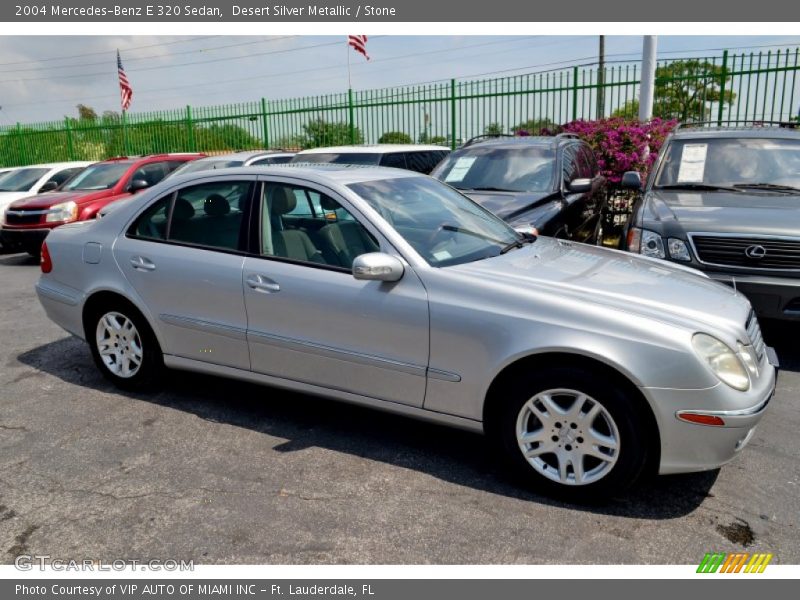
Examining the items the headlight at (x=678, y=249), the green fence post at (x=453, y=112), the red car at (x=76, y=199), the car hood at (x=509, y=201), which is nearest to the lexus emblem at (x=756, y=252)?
the headlight at (x=678, y=249)

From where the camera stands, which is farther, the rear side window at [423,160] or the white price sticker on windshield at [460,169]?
Result: the rear side window at [423,160]

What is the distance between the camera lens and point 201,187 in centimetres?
451

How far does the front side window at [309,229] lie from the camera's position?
386 centimetres

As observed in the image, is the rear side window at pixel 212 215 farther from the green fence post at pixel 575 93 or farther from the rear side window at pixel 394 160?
the green fence post at pixel 575 93

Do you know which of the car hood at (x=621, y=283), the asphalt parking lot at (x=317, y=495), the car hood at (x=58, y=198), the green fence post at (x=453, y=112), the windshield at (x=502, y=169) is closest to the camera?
the asphalt parking lot at (x=317, y=495)

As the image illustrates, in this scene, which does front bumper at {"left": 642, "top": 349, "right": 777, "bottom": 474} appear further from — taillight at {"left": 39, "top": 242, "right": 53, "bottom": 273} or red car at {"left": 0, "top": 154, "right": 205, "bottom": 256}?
red car at {"left": 0, "top": 154, "right": 205, "bottom": 256}

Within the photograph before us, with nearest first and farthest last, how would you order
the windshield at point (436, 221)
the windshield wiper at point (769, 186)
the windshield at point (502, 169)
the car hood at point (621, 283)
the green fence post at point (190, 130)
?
1. the car hood at point (621, 283)
2. the windshield at point (436, 221)
3. the windshield wiper at point (769, 186)
4. the windshield at point (502, 169)
5. the green fence post at point (190, 130)

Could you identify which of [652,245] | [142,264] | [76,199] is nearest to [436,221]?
[142,264]

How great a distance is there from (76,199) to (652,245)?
915 centimetres

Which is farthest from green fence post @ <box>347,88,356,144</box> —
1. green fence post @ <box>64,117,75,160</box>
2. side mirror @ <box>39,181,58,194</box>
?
green fence post @ <box>64,117,75,160</box>

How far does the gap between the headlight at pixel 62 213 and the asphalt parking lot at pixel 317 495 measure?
6730mm

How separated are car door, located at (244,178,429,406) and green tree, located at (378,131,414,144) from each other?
10781mm

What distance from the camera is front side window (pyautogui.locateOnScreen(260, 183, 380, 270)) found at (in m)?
3.86
